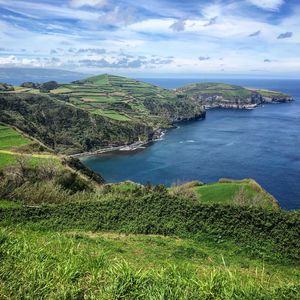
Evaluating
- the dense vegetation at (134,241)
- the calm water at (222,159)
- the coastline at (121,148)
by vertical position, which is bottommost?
the coastline at (121,148)

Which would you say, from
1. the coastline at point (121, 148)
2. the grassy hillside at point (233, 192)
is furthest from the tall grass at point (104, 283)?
the coastline at point (121, 148)

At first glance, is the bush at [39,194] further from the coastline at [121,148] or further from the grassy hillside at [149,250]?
the coastline at [121,148]

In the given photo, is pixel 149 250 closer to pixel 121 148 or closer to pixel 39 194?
pixel 39 194

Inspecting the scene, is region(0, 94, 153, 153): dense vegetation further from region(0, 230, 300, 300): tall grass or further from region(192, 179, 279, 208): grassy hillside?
region(0, 230, 300, 300): tall grass

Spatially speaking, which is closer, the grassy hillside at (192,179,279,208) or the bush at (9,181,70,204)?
the bush at (9,181,70,204)

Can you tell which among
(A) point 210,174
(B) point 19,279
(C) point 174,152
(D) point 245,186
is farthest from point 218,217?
(C) point 174,152

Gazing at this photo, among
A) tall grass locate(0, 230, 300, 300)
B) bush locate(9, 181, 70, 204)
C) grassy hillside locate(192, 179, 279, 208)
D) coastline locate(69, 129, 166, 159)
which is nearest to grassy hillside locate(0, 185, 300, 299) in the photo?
tall grass locate(0, 230, 300, 300)

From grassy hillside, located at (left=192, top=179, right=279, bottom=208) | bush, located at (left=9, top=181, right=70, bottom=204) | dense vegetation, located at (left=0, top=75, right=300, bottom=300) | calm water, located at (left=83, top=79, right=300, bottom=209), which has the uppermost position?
dense vegetation, located at (left=0, top=75, right=300, bottom=300)

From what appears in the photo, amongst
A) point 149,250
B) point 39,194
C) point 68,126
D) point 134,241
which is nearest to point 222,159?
point 68,126

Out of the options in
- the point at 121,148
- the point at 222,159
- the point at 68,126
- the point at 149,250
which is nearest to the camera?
the point at 149,250
